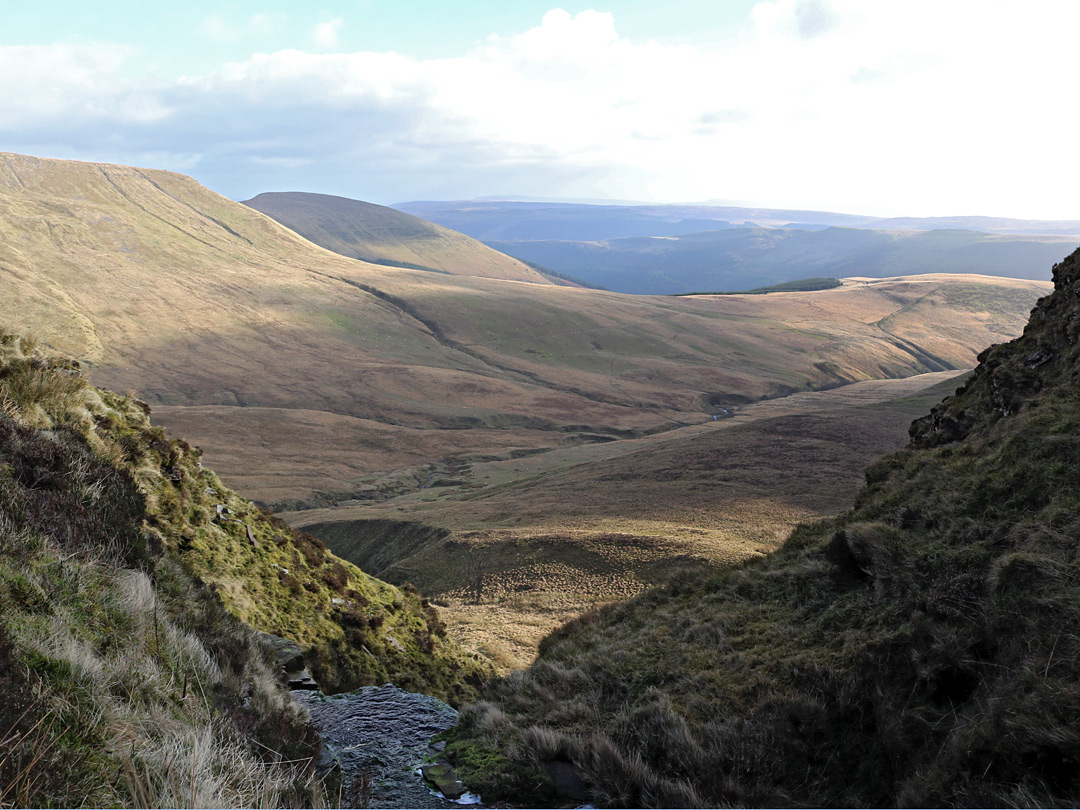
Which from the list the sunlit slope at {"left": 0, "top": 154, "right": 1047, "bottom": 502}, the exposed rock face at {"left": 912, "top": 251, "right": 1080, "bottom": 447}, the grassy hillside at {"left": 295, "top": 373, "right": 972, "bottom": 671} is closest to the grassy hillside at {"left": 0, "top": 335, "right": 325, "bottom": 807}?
the grassy hillside at {"left": 295, "top": 373, "right": 972, "bottom": 671}

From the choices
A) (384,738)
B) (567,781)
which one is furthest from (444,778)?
(384,738)

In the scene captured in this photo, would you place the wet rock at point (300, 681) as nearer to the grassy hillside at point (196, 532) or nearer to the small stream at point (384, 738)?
the small stream at point (384, 738)

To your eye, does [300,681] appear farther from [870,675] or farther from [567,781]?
[870,675]

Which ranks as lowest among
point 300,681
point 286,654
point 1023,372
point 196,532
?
point 300,681

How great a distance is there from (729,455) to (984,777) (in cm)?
5184

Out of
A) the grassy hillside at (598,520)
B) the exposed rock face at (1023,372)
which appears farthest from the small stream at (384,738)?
the exposed rock face at (1023,372)

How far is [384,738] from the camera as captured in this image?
8680 mm

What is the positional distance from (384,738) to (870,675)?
597cm

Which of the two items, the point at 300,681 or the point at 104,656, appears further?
the point at 300,681

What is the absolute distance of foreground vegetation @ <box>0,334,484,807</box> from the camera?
12.0 ft

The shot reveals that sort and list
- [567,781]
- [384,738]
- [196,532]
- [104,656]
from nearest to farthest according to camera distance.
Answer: [104,656], [567,781], [384,738], [196,532]

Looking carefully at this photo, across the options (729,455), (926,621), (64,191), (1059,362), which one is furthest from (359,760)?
(64,191)

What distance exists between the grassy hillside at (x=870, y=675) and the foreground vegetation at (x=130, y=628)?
2.95 meters

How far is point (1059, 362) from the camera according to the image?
13469 mm
